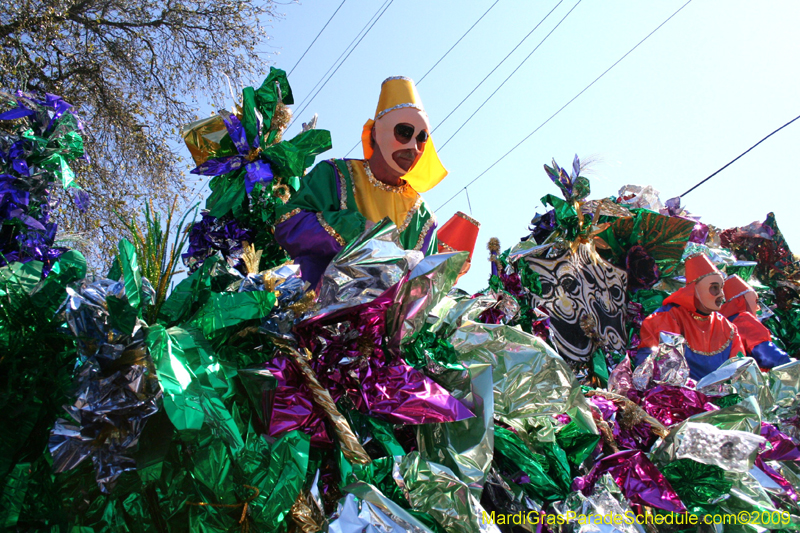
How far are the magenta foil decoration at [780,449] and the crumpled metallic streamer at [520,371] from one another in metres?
0.86

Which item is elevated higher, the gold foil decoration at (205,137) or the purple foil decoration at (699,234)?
the gold foil decoration at (205,137)

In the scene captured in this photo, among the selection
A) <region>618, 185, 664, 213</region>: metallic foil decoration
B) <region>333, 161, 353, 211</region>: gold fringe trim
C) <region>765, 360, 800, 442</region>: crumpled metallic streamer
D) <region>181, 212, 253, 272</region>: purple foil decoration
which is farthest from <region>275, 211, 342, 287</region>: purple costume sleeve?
<region>618, 185, 664, 213</region>: metallic foil decoration

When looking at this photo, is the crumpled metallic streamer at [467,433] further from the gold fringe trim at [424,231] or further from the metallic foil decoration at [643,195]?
the metallic foil decoration at [643,195]

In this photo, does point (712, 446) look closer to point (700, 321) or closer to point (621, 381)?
point (621, 381)

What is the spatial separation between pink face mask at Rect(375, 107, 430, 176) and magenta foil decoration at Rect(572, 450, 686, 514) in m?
1.16

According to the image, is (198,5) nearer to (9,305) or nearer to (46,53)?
(46,53)

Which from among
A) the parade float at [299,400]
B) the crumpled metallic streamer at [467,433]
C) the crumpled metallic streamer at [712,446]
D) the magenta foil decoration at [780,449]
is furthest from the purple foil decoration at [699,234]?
the crumpled metallic streamer at [467,433]

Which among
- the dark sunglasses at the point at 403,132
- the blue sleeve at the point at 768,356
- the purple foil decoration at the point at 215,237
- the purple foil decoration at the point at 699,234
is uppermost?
the dark sunglasses at the point at 403,132

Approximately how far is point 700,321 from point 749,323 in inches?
21.5

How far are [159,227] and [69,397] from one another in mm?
418

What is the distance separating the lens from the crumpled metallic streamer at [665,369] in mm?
2193

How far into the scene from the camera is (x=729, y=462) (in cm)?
165

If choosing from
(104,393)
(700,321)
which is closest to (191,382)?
(104,393)

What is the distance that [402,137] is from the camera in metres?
2.26
